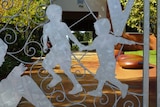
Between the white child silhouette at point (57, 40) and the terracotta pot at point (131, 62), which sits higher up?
the white child silhouette at point (57, 40)

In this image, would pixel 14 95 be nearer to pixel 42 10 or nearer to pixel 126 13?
pixel 42 10

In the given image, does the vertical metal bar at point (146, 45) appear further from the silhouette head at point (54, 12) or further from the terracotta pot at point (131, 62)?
the terracotta pot at point (131, 62)

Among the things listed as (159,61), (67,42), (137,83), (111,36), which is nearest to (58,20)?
(67,42)

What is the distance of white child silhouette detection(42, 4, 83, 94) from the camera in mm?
4684

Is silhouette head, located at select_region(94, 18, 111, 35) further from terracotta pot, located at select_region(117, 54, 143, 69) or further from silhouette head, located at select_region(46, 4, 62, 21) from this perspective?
terracotta pot, located at select_region(117, 54, 143, 69)

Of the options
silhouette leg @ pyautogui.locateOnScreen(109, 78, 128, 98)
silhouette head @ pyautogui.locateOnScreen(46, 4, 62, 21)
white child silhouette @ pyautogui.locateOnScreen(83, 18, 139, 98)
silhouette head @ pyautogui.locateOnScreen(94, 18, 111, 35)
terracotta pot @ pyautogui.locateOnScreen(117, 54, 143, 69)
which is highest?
silhouette head @ pyautogui.locateOnScreen(46, 4, 62, 21)

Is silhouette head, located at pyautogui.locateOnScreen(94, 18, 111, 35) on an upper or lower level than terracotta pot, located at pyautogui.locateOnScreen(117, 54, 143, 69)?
upper

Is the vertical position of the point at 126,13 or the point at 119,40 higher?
the point at 126,13

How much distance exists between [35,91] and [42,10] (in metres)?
1.15

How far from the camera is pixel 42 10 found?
498 cm

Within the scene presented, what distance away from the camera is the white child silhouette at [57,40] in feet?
15.4

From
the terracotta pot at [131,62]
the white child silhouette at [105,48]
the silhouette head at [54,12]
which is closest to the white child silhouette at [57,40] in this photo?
the silhouette head at [54,12]

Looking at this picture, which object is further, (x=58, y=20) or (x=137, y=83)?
(x=137, y=83)

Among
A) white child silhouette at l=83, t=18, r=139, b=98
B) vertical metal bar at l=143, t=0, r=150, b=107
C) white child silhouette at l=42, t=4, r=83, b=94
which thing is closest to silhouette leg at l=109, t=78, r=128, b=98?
white child silhouette at l=83, t=18, r=139, b=98
